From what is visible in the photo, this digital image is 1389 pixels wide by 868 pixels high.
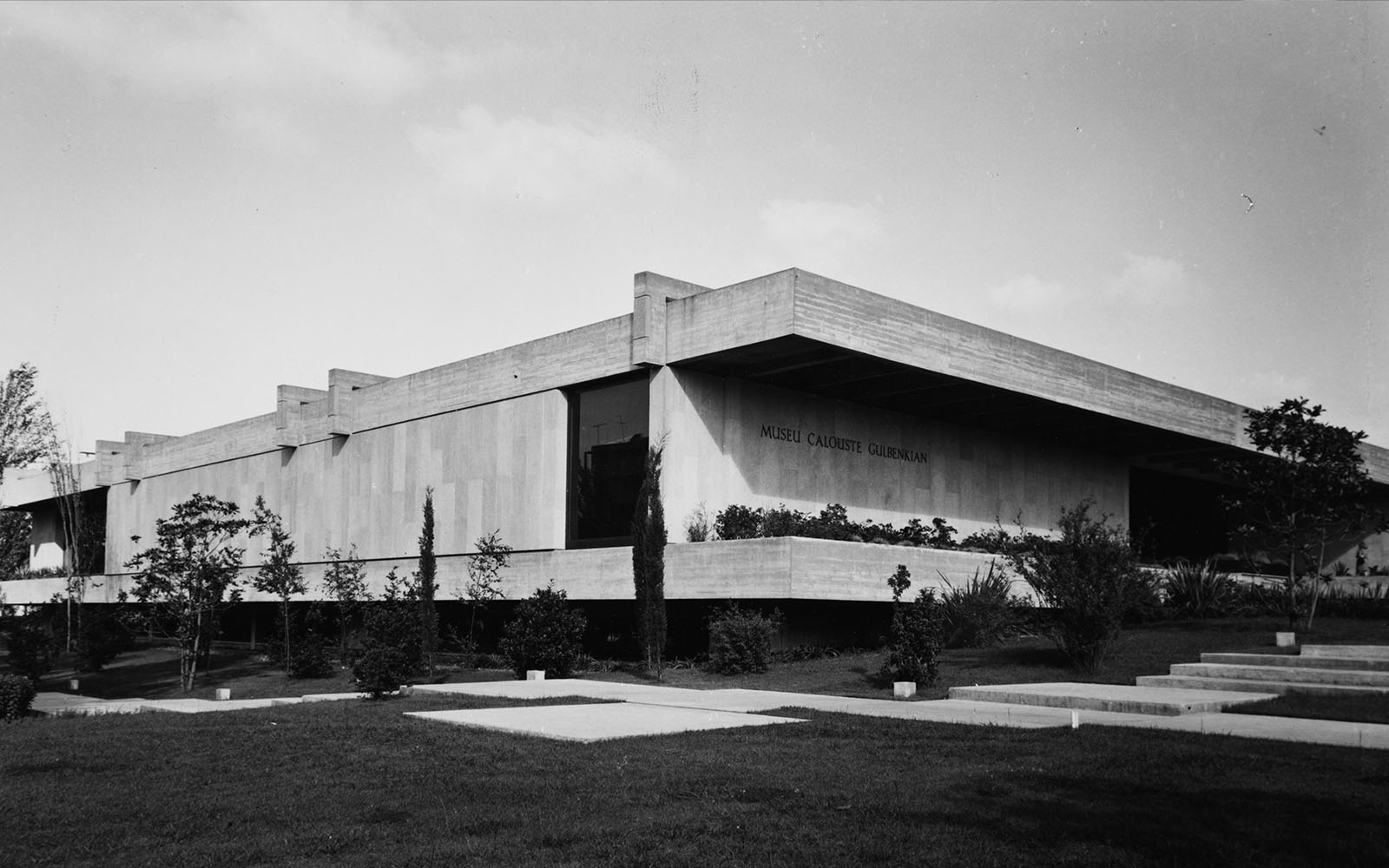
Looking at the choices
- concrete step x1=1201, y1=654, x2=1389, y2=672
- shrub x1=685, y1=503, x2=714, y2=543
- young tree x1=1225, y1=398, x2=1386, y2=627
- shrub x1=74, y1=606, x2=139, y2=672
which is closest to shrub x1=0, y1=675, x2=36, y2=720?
shrub x1=685, y1=503, x2=714, y2=543

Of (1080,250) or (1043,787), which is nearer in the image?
(1043,787)

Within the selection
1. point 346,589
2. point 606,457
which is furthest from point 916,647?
point 346,589

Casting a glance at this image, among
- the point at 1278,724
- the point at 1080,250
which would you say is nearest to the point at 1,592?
the point at 1080,250

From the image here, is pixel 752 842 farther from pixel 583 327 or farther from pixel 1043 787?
pixel 583 327

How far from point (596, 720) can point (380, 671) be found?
5.01m

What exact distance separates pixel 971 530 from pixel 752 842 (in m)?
28.3

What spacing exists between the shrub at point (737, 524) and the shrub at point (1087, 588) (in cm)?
845

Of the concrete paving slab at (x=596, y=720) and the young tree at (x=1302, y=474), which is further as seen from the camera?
the young tree at (x=1302, y=474)

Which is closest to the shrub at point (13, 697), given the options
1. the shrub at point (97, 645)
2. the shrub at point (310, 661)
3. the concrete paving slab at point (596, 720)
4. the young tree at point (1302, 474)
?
the concrete paving slab at point (596, 720)

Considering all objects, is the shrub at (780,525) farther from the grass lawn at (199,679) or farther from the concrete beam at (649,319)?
the grass lawn at (199,679)

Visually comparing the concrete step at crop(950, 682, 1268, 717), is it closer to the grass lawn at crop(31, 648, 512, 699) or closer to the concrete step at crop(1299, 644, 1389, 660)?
the concrete step at crop(1299, 644, 1389, 660)

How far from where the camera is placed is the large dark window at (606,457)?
2738 centimetres

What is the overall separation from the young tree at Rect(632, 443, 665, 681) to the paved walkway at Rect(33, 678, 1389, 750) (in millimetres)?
5087

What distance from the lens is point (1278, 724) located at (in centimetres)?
1131
